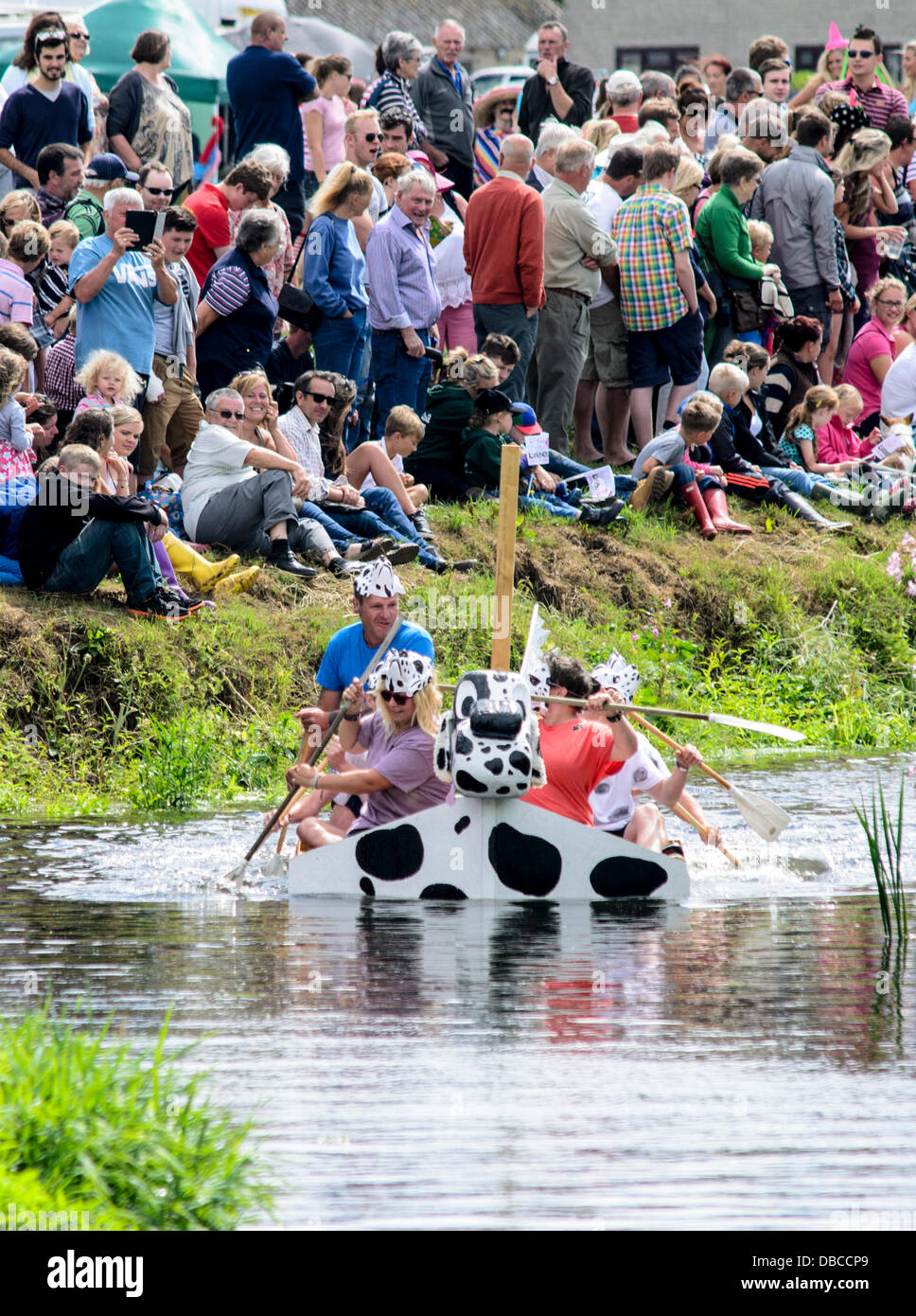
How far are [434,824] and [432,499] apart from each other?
6.15 meters

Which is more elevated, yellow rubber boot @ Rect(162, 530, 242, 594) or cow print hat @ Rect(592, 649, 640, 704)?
cow print hat @ Rect(592, 649, 640, 704)

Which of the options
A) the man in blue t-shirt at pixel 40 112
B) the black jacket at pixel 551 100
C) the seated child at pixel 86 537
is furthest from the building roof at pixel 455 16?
the seated child at pixel 86 537

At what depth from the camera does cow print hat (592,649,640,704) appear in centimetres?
1149

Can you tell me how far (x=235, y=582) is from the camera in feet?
47.2

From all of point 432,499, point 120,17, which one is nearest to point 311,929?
point 432,499

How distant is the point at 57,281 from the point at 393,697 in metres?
4.78

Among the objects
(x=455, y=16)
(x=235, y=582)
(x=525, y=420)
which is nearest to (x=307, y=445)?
(x=235, y=582)

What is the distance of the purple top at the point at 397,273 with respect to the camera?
15.8 meters

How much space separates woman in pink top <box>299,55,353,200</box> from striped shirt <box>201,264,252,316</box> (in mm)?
3646

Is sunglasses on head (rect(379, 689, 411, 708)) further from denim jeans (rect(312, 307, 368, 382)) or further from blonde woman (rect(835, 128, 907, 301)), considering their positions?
blonde woman (rect(835, 128, 907, 301))

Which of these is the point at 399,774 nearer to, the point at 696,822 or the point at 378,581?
the point at 378,581

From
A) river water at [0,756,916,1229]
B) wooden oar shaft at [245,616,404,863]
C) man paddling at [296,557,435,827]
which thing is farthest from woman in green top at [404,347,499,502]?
river water at [0,756,916,1229]

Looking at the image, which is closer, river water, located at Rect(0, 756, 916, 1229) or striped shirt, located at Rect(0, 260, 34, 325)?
river water, located at Rect(0, 756, 916, 1229)

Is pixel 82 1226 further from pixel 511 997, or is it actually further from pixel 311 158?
pixel 311 158
